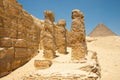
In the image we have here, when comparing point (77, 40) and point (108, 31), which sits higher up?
point (108, 31)

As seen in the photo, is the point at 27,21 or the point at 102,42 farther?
the point at 102,42

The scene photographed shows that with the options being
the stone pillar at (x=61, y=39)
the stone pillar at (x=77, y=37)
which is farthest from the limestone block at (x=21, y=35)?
the stone pillar at (x=61, y=39)

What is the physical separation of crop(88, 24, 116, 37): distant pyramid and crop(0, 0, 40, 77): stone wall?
1762 inches

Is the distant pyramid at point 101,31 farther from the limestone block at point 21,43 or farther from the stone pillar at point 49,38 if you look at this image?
the limestone block at point 21,43

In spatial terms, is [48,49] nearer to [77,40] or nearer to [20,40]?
[20,40]

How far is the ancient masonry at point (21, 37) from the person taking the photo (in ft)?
55.7

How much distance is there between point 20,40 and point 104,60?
14.0 metres

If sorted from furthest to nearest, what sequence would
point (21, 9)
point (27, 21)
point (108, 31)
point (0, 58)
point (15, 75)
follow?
point (108, 31) → point (27, 21) → point (21, 9) → point (15, 75) → point (0, 58)

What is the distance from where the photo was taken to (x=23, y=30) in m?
20.7

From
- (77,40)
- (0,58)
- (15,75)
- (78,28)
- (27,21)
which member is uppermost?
(27,21)

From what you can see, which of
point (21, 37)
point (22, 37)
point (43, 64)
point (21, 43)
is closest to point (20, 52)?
point (21, 43)

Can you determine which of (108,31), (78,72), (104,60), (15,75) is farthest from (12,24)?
(108,31)

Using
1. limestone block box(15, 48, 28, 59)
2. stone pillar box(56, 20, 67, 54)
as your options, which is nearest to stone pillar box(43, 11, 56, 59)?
limestone block box(15, 48, 28, 59)

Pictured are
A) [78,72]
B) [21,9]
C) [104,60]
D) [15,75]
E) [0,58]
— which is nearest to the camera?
[78,72]
